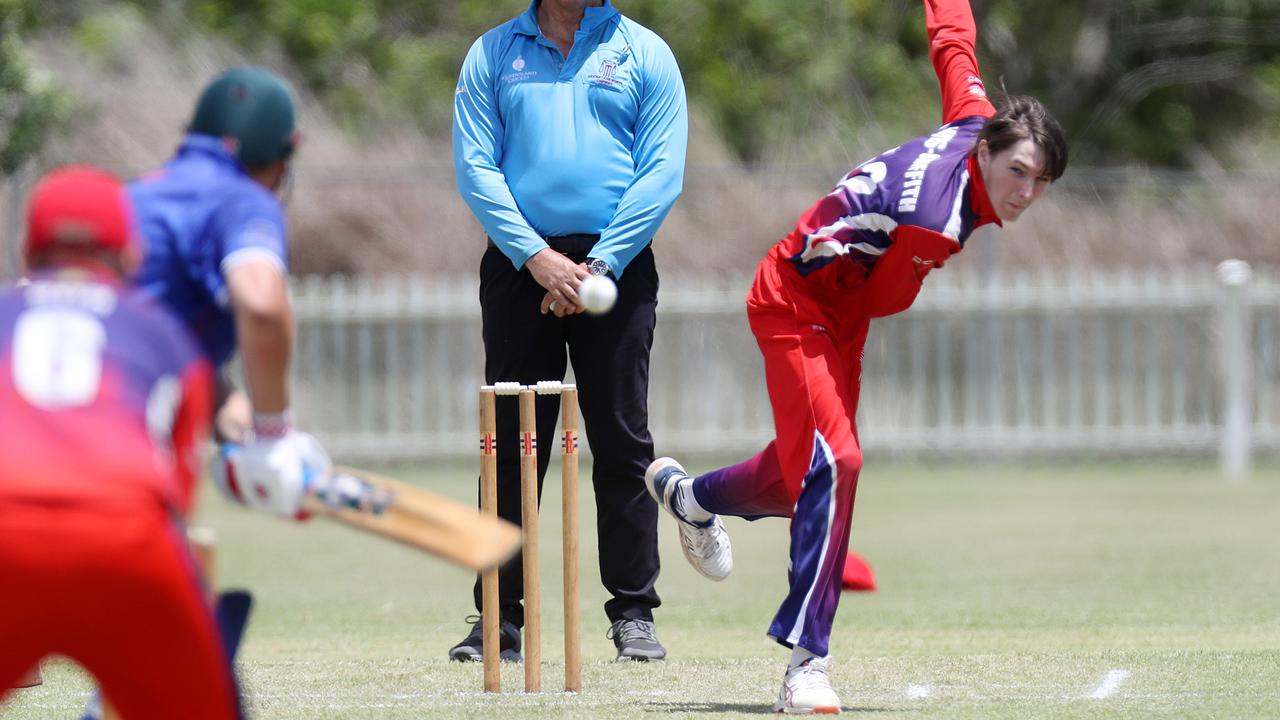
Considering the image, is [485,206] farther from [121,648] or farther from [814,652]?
[121,648]

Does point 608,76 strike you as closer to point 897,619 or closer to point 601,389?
point 601,389

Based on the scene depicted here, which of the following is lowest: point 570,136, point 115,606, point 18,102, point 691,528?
Answer: point 691,528

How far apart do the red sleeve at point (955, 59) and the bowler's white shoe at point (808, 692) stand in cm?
166

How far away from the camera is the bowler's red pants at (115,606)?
119 inches

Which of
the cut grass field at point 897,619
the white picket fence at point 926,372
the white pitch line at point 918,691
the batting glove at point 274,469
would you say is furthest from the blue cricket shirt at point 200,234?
the white picket fence at point 926,372

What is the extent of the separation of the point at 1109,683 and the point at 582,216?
226 centimetres

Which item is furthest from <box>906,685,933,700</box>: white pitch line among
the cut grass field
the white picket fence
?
the white picket fence

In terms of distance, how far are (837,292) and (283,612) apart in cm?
360

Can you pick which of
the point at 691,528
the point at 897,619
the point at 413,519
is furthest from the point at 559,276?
the point at 413,519

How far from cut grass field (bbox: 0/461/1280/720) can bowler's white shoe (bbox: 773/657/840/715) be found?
0.13 m

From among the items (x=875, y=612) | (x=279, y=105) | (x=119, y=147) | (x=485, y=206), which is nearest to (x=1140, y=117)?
(x=119, y=147)

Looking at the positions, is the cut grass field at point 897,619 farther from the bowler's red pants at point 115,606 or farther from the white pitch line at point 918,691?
the bowler's red pants at point 115,606

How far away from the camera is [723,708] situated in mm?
5480

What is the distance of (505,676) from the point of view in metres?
6.10
